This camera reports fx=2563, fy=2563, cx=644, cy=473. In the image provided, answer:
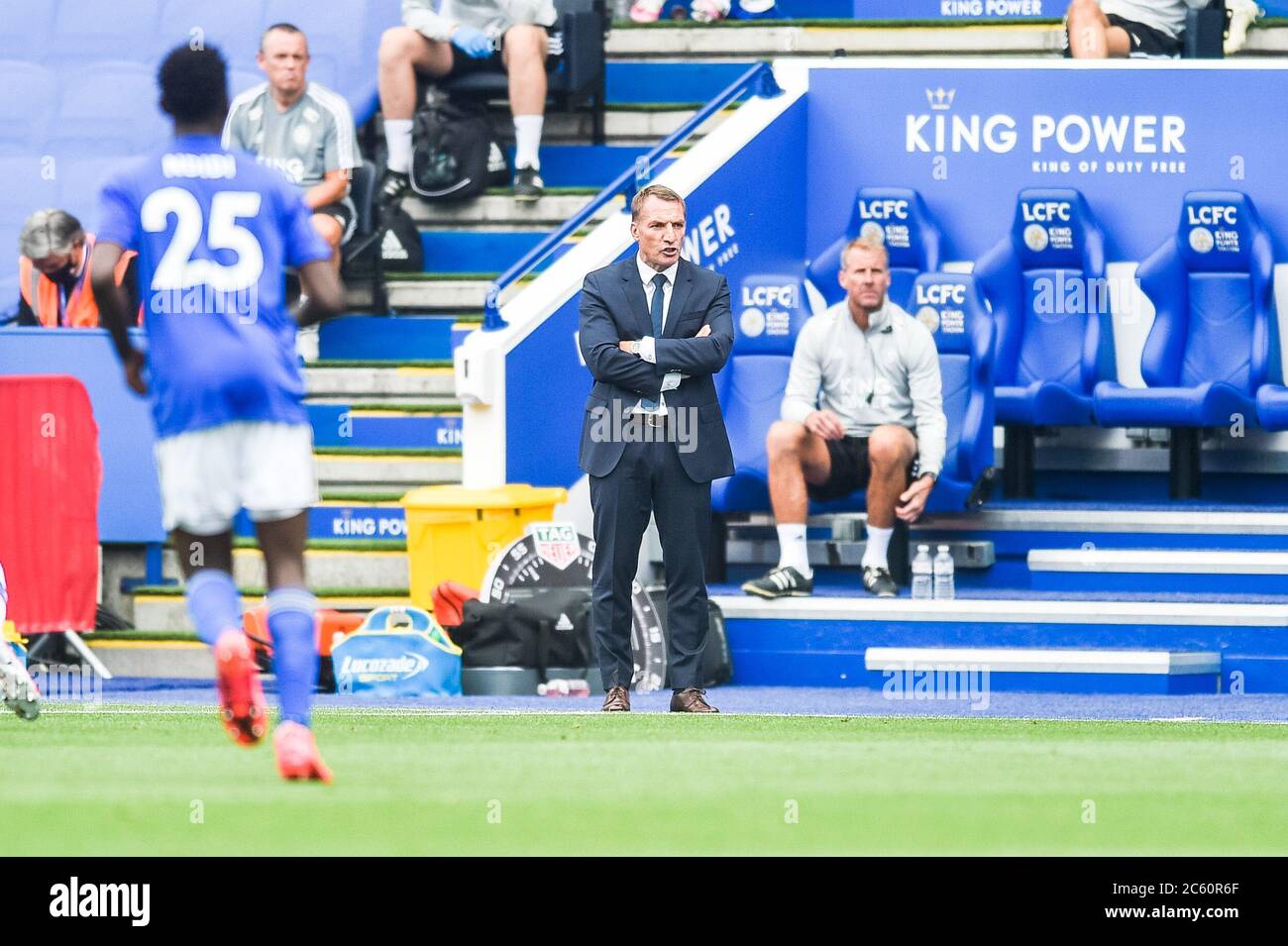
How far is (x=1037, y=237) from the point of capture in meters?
13.0

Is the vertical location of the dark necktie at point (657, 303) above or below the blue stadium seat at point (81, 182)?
below

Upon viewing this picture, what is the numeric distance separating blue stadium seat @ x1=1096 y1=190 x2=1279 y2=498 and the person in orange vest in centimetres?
496

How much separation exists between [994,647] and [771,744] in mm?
3500

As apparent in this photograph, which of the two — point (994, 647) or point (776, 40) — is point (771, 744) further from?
point (776, 40)

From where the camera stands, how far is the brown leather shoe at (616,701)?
29.4ft

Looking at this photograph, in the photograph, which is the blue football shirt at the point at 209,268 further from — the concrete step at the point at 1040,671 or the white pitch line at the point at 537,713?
the concrete step at the point at 1040,671

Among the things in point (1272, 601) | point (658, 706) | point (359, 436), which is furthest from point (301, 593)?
point (359, 436)

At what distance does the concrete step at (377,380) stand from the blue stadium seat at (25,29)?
13.3 ft

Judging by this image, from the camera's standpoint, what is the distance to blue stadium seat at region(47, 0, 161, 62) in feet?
53.0

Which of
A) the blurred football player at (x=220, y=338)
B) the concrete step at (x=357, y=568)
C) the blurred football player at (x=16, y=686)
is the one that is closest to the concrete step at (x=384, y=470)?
the concrete step at (x=357, y=568)

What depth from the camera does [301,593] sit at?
6.48 metres

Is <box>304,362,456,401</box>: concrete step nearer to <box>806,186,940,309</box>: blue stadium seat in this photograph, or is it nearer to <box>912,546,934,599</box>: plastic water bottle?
<box>806,186,940,309</box>: blue stadium seat

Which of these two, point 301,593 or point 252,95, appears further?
point 252,95
